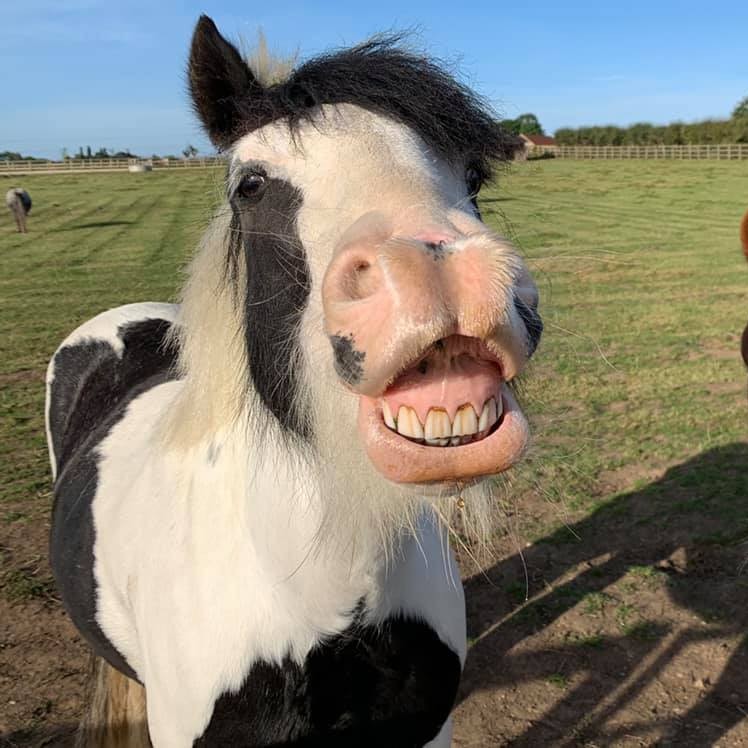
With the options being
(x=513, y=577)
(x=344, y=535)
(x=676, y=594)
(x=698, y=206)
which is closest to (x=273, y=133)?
(x=344, y=535)

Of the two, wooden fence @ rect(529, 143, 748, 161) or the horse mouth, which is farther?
wooden fence @ rect(529, 143, 748, 161)

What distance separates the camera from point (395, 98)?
1.44 m

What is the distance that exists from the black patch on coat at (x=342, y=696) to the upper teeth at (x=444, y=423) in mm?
747

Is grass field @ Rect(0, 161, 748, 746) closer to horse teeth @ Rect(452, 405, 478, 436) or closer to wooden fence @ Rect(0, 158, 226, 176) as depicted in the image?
horse teeth @ Rect(452, 405, 478, 436)

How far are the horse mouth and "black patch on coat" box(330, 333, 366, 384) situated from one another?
6 cm

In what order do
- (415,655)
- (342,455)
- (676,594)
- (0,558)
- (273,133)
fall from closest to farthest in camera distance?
(342,455)
(273,133)
(415,655)
(676,594)
(0,558)

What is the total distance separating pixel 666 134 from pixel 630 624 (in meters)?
56.9

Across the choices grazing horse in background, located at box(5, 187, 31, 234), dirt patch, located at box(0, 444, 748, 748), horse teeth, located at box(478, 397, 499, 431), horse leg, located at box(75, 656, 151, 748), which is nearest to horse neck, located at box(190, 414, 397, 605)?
horse teeth, located at box(478, 397, 499, 431)

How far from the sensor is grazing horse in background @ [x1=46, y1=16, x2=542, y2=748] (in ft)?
3.78

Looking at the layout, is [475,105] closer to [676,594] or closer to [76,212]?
[676,594]

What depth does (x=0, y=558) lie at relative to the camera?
4207 mm

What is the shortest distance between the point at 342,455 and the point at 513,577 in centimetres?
305

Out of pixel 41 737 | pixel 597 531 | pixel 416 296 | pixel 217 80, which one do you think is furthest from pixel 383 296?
pixel 597 531

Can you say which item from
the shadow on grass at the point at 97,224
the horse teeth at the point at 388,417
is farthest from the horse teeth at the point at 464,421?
the shadow on grass at the point at 97,224
